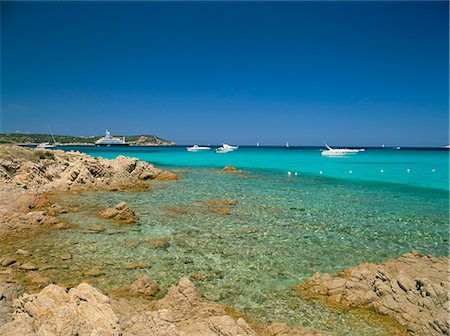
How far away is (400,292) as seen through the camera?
8211mm

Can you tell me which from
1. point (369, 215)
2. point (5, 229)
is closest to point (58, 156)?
point (5, 229)

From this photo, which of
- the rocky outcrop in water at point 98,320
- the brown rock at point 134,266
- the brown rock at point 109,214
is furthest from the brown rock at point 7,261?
the brown rock at point 109,214

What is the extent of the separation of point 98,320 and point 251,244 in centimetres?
832

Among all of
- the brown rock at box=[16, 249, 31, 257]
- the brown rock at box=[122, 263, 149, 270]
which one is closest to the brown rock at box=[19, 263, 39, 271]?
the brown rock at box=[16, 249, 31, 257]

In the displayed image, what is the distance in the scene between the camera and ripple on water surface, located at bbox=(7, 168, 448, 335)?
8648 mm

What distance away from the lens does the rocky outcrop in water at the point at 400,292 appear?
7.31 m

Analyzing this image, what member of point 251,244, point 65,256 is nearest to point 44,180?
point 65,256

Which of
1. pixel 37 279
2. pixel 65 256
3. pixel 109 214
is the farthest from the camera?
pixel 109 214

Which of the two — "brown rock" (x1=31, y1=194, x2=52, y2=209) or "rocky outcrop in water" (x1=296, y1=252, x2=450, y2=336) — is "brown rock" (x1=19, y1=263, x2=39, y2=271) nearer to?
"rocky outcrop in water" (x1=296, y1=252, x2=450, y2=336)

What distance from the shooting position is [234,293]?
8852 millimetres

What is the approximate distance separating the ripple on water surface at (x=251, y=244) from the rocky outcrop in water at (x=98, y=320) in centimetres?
180

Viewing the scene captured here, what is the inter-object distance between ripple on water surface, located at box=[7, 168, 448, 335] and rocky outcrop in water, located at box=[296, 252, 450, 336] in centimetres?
53

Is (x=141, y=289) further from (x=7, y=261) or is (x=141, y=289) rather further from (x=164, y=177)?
(x=164, y=177)

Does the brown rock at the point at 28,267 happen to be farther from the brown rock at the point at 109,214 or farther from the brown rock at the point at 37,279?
the brown rock at the point at 109,214
